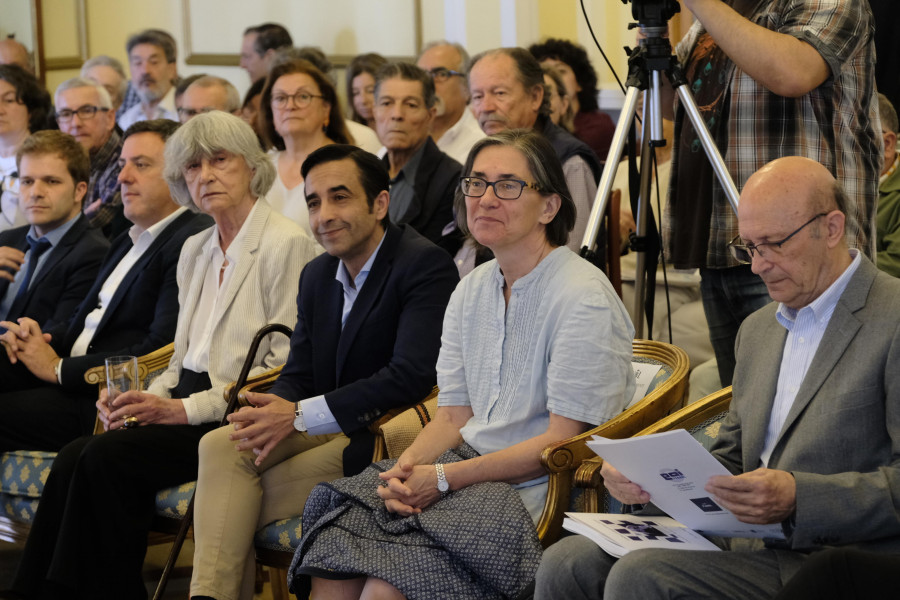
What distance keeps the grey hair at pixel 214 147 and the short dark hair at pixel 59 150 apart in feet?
2.66

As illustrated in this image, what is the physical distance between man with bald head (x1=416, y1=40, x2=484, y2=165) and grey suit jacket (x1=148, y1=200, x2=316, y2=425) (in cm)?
117

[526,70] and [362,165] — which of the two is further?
[526,70]

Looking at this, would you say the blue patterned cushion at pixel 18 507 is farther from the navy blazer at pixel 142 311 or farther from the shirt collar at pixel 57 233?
the shirt collar at pixel 57 233

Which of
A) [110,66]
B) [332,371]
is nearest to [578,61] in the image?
[332,371]

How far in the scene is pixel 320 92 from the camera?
4277 mm

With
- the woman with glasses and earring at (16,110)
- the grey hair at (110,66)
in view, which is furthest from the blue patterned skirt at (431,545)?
the grey hair at (110,66)

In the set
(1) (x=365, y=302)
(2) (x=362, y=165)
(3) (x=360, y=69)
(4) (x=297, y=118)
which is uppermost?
(3) (x=360, y=69)

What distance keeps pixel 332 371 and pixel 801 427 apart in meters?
1.40

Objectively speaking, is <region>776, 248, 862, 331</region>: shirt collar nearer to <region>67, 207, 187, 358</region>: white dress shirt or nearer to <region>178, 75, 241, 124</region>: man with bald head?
<region>67, 207, 187, 358</region>: white dress shirt

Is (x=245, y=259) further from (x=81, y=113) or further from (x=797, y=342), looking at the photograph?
(x=81, y=113)

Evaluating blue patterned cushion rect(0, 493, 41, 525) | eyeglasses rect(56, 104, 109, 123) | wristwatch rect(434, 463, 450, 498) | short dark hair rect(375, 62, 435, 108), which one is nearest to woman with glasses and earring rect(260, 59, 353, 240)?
short dark hair rect(375, 62, 435, 108)

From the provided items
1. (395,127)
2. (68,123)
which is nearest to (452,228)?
(395,127)

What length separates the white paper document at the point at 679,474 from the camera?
172cm

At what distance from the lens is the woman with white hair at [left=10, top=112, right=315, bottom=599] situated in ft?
9.35
